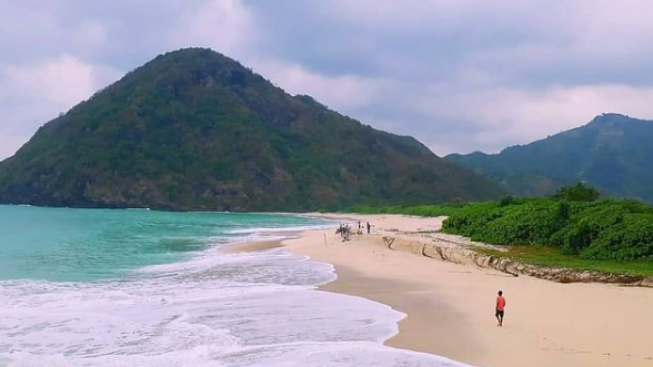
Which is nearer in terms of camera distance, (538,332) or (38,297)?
(538,332)

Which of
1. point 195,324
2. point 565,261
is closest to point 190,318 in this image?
point 195,324

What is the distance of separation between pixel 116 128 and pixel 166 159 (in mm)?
16108

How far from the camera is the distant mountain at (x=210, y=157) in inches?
5659

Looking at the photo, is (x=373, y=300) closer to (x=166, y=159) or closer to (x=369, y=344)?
(x=369, y=344)

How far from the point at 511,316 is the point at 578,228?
12206mm

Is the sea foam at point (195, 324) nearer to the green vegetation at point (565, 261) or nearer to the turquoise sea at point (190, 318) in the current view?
the turquoise sea at point (190, 318)

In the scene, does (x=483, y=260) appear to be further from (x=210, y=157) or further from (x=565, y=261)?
(x=210, y=157)

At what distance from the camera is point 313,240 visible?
43094mm

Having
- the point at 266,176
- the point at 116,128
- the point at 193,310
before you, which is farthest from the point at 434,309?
the point at 116,128

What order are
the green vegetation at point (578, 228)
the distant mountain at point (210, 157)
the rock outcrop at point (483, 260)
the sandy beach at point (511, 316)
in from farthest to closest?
the distant mountain at point (210, 157), the green vegetation at point (578, 228), the rock outcrop at point (483, 260), the sandy beach at point (511, 316)

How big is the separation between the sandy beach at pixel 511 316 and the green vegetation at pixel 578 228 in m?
4.18

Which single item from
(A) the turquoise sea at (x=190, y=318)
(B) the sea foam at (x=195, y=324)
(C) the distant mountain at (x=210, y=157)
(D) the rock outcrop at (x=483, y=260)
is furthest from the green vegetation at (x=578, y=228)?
(C) the distant mountain at (x=210, y=157)

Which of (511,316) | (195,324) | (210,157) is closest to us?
(195,324)

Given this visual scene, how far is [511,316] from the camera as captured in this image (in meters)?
14.6
